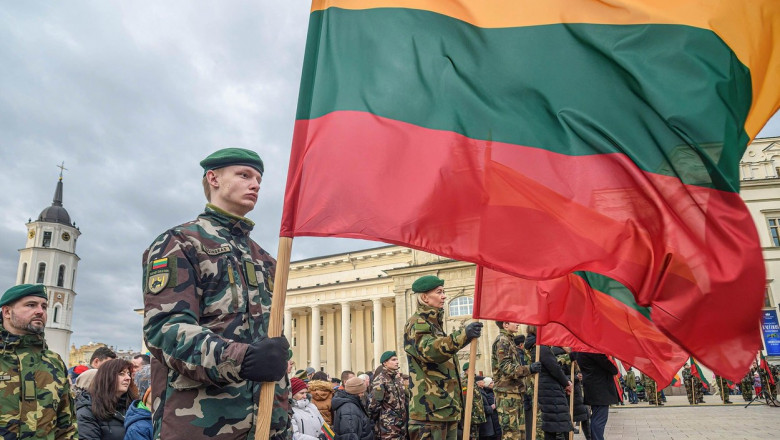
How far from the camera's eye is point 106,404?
502cm

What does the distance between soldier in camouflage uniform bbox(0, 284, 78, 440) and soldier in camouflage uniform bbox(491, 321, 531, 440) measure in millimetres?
5814

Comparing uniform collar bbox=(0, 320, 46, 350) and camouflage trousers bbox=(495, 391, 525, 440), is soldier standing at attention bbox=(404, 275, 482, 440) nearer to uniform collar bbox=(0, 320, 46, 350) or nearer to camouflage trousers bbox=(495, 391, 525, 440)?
camouflage trousers bbox=(495, 391, 525, 440)

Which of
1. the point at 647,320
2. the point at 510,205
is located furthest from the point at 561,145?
the point at 647,320

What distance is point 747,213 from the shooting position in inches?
109

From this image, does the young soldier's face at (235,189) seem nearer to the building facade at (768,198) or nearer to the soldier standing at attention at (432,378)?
the soldier standing at attention at (432,378)

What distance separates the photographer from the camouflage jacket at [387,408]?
27.4 feet

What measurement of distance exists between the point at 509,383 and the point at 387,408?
199 centimetres

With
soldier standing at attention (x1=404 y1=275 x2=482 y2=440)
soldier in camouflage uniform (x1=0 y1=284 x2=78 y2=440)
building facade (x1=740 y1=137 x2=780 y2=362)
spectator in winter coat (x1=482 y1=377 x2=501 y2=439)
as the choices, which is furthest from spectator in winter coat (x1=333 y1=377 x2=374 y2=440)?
building facade (x1=740 y1=137 x2=780 y2=362)

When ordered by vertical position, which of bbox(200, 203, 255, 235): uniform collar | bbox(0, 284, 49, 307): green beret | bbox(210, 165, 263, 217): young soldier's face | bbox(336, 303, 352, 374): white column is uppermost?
bbox(336, 303, 352, 374): white column

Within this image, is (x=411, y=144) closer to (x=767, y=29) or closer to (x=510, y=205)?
(x=510, y=205)

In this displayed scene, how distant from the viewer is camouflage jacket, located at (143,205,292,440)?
2176 millimetres

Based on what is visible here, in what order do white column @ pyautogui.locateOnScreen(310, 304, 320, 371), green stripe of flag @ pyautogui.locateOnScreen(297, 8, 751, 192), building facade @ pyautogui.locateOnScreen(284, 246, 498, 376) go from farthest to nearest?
white column @ pyautogui.locateOnScreen(310, 304, 320, 371), building facade @ pyautogui.locateOnScreen(284, 246, 498, 376), green stripe of flag @ pyautogui.locateOnScreen(297, 8, 751, 192)

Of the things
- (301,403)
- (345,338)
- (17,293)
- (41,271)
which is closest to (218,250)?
(17,293)

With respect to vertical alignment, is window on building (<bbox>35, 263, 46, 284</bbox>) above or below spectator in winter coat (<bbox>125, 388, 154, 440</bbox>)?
above
